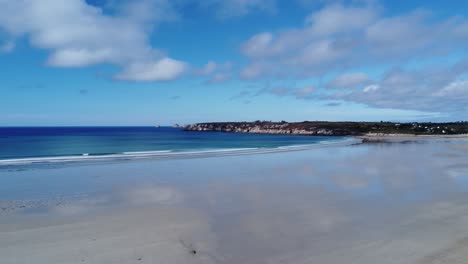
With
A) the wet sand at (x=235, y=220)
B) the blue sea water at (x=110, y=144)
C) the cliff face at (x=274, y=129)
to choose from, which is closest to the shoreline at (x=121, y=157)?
the blue sea water at (x=110, y=144)

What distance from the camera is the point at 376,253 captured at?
21.0 feet

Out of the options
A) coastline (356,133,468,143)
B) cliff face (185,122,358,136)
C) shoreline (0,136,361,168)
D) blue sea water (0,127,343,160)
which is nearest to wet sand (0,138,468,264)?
shoreline (0,136,361,168)

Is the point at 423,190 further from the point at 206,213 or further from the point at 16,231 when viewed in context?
the point at 16,231

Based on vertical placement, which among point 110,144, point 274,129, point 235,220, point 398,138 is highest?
point 274,129

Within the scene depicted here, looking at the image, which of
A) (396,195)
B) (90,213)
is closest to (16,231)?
(90,213)

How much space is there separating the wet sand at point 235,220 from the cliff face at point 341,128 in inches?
3062

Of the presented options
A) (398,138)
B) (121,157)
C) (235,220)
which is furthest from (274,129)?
(235,220)

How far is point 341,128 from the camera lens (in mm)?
96812

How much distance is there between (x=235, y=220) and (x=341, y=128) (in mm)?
93965

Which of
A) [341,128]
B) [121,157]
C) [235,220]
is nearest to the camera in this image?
[235,220]

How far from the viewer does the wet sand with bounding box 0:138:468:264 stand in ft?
21.2

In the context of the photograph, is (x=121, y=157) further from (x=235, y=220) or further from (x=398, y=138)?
(x=398, y=138)

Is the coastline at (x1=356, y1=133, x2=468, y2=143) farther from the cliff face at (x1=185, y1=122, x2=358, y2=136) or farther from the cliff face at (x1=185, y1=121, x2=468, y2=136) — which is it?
the cliff face at (x1=185, y1=122, x2=358, y2=136)

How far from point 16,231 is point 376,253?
864cm
